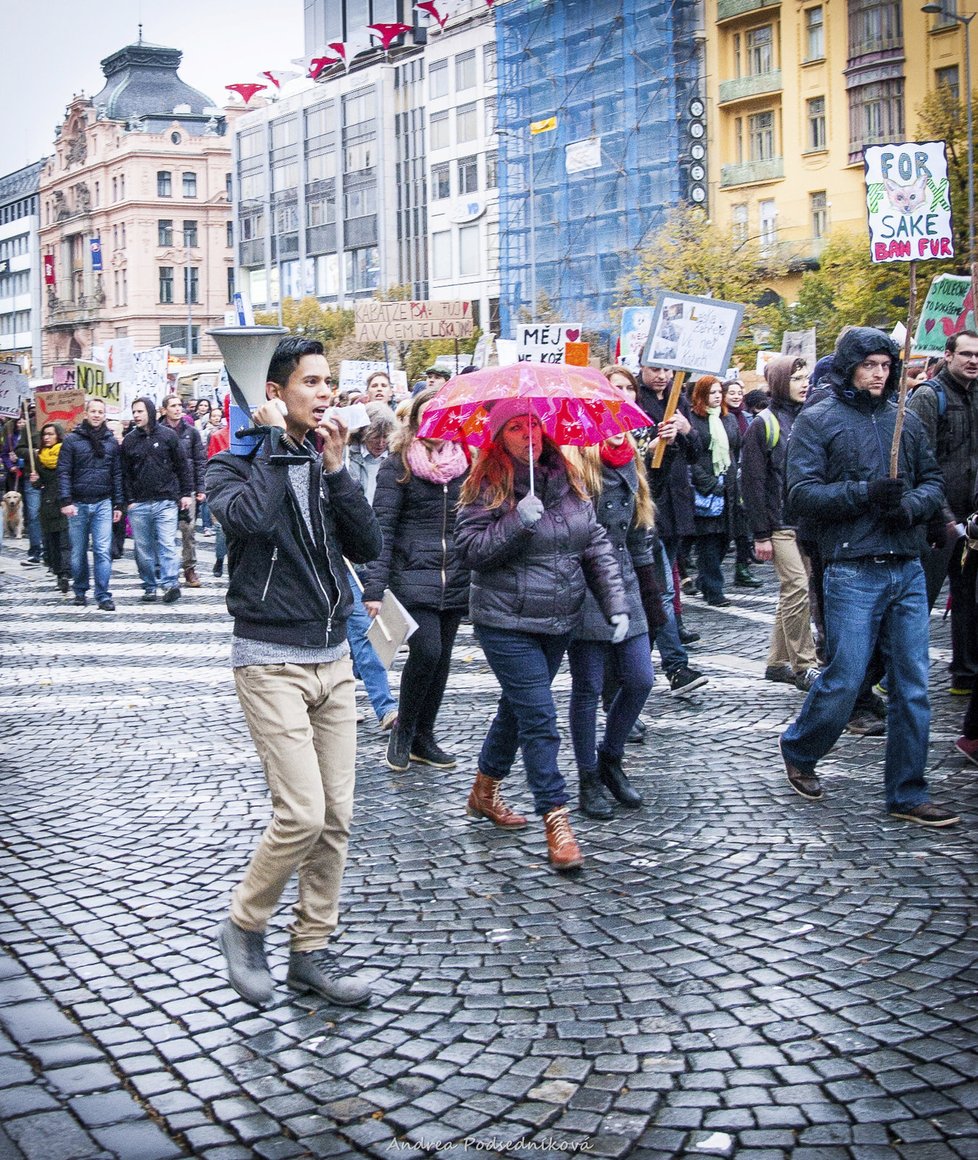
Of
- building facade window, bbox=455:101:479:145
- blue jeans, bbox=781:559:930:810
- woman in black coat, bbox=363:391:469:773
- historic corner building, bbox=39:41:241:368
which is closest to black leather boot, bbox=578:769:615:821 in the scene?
blue jeans, bbox=781:559:930:810

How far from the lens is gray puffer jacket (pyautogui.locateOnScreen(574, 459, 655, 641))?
650 centimetres

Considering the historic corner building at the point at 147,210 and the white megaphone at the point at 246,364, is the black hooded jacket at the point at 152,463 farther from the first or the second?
the historic corner building at the point at 147,210

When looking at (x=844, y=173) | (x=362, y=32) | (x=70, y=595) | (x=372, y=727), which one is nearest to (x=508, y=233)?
(x=844, y=173)

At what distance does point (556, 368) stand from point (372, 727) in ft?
11.3

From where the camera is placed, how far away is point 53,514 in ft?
53.7

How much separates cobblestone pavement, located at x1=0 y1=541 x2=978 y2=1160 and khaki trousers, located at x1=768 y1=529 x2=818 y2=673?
60.7 inches

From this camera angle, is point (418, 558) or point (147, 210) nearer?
point (418, 558)

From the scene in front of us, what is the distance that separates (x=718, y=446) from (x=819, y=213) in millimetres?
40630

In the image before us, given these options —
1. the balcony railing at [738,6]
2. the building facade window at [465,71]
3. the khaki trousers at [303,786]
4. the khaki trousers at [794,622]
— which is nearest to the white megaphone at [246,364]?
the khaki trousers at [303,786]

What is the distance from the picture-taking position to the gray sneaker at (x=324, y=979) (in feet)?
14.2

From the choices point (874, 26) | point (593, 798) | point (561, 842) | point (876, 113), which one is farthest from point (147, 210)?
point (561, 842)

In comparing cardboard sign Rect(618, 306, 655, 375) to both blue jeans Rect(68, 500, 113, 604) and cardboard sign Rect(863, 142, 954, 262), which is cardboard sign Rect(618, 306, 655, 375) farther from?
cardboard sign Rect(863, 142, 954, 262)

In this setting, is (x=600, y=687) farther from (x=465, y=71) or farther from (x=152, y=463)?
(x=465, y=71)

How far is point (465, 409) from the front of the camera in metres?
5.98
